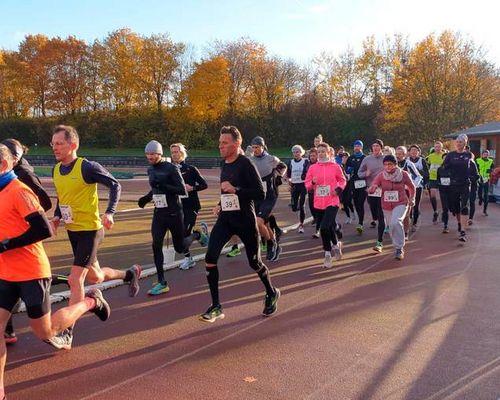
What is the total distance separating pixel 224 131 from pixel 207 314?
196 cm

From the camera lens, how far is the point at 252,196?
5.31 m

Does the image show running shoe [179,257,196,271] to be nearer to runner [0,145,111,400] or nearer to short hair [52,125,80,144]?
short hair [52,125,80,144]

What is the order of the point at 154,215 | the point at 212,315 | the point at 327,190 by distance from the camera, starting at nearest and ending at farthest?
the point at 212,315 → the point at 154,215 → the point at 327,190

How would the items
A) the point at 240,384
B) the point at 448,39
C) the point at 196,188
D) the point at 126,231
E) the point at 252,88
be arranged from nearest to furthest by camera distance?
the point at 240,384
the point at 196,188
the point at 126,231
the point at 448,39
the point at 252,88

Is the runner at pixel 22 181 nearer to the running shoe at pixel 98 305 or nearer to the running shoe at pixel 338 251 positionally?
the running shoe at pixel 98 305

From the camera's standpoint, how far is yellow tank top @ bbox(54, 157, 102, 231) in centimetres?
478

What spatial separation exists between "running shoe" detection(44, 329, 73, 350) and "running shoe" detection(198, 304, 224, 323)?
1.32 meters

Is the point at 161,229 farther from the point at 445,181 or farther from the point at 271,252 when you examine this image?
the point at 445,181

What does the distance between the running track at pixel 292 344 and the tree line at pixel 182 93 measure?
3786 cm

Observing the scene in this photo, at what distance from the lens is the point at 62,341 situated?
453 centimetres

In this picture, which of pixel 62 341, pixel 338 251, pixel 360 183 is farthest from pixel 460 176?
pixel 62 341

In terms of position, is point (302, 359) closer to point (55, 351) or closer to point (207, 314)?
point (207, 314)

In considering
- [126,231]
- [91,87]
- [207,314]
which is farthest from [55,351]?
[91,87]

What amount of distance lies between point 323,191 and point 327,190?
8cm
